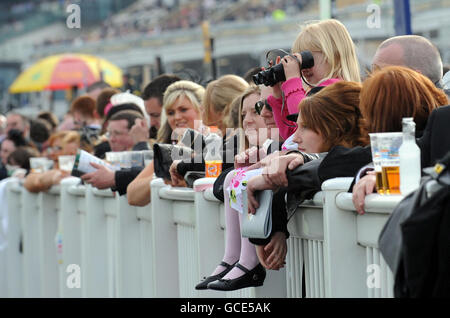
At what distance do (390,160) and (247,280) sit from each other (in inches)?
48.8

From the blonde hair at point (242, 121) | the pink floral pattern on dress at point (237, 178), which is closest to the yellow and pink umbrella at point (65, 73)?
the blonde hair at point (242, 121)

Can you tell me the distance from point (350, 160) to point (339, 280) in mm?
425

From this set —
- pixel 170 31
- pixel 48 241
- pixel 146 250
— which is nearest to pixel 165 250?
pixel 146 250

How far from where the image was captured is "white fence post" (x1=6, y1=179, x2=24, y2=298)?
10164 mm

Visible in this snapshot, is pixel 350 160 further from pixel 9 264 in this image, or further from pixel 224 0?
pixel 224 0

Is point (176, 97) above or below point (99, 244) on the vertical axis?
above

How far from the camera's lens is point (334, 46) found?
4.84 m

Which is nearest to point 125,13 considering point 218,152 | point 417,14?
point 417,14

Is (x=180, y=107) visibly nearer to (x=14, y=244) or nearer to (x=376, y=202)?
(x=376, y=202)

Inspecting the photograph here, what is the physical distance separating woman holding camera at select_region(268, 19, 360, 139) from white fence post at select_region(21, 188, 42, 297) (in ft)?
16.7

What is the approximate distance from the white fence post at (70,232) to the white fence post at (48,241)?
1.93 ft

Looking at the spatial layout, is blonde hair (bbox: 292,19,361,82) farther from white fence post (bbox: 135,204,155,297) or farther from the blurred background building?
the blurred background building

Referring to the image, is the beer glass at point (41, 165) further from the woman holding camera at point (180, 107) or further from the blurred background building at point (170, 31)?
the blurred background building at point (170, 31)

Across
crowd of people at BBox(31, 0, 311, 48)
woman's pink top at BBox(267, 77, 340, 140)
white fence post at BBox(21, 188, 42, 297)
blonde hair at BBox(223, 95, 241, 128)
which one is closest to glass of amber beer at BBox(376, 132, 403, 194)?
woman's pink top at BBox(267, 77, 340, 140)
